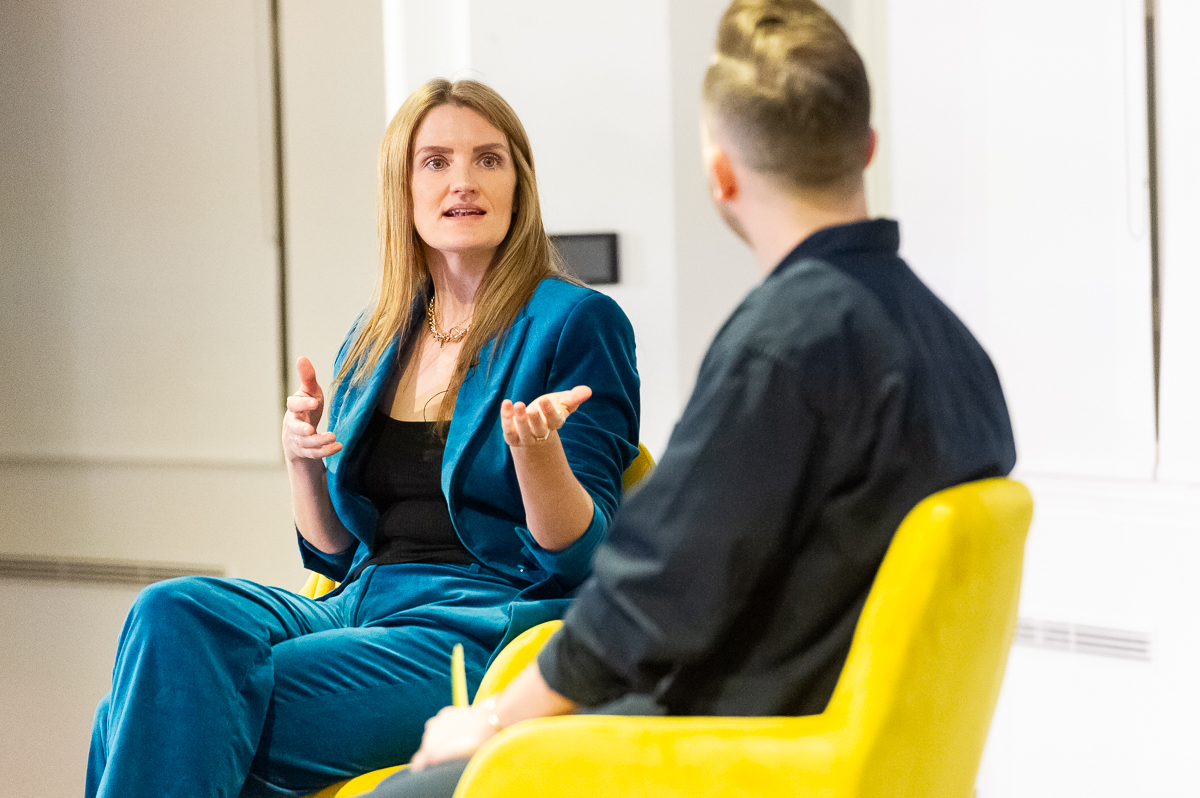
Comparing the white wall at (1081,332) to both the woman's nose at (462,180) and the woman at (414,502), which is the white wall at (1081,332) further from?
the woman's nose at (462,180)

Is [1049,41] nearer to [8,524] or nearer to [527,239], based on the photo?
[527,239]

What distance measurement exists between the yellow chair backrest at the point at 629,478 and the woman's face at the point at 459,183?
1.44ft

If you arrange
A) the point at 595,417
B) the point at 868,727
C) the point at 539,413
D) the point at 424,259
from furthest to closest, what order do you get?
1. the point at 424,259
2. the point at 595,417
3. the point at 539,413
4. the point at 868,727

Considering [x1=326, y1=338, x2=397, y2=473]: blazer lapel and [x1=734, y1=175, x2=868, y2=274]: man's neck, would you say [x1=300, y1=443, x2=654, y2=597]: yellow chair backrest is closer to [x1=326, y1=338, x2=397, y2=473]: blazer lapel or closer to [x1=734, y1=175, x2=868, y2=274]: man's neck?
[x1=326, y1=338, x2=397, y2=473]: blazer lapel

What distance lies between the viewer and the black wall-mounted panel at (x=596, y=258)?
276 centimetres

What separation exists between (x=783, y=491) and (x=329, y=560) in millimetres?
1162

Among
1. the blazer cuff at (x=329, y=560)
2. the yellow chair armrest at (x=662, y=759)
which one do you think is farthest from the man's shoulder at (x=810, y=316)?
the blazer cuff at (x=329, y=560)

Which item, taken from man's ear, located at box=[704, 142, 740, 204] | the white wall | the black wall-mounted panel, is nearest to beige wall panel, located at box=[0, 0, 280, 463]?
the black wall-mounted panel

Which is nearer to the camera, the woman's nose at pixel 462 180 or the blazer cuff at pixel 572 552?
the blazer cuff at pixel 572 552

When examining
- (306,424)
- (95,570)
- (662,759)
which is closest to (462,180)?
(306,424)

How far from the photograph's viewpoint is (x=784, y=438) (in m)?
0.82

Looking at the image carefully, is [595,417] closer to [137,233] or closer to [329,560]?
[329,560]

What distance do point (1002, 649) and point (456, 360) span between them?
1.01m

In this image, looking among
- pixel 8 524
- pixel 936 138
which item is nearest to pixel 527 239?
pixel 936 138
